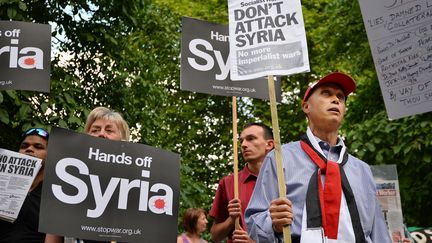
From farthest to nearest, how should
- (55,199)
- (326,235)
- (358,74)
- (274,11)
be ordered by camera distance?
(358,74) < (274,11) < (55,199) < (326,235)

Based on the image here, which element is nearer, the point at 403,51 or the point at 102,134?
the point at 403,51

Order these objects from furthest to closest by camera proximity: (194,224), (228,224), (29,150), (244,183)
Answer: (194,224), (244,183), (228,224), (29,150)

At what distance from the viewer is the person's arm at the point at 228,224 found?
16.6 ft

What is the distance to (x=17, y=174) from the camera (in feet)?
15.0

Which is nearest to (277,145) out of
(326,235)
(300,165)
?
(300,165)

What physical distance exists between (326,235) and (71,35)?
762 cm

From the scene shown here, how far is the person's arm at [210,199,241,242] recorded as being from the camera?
5.06 meters

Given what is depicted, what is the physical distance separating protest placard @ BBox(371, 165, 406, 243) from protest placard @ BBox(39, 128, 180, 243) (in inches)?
78.4

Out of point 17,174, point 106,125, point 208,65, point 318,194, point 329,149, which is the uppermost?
point 208,65

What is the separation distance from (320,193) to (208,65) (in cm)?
295

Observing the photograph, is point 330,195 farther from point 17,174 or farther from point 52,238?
point 17,174

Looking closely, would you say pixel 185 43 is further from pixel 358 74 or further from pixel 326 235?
pixel 358 74

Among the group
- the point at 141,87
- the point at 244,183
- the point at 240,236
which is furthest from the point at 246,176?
the point at 141,87

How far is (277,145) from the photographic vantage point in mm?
3551
